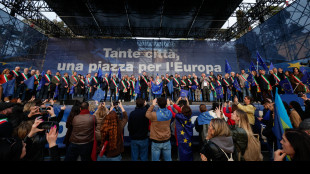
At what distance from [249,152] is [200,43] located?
36.7 ft

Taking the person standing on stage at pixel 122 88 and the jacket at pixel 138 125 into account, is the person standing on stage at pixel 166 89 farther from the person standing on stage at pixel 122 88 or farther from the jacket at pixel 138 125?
the jacket at pixel 138 125

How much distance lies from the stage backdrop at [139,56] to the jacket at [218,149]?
31.2 ft

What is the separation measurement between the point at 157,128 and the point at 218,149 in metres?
1.19

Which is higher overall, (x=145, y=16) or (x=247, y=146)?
(x=145, y=16)

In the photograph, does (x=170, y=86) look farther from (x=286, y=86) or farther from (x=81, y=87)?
(x=286, y=86)

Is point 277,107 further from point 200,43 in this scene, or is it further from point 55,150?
Result: point 200,43

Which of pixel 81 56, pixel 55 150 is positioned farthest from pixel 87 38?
pixel 55 150

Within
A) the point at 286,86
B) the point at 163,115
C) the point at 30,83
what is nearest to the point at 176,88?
the point at 286,86

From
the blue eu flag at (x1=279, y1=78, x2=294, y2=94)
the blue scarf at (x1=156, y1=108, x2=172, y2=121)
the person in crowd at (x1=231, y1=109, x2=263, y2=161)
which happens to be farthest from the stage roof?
the person in crowd at (x1=231, y1=109, x2=263, y2=161)

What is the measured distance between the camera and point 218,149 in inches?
51.3

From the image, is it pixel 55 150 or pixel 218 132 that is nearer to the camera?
pixel 55 150

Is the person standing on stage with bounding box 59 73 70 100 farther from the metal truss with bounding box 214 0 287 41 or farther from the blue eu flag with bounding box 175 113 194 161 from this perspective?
the metal truss with bounding box 214 0 287 41

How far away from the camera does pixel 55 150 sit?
1281mm

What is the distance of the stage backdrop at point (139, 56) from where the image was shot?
Result: 34.7 feet
